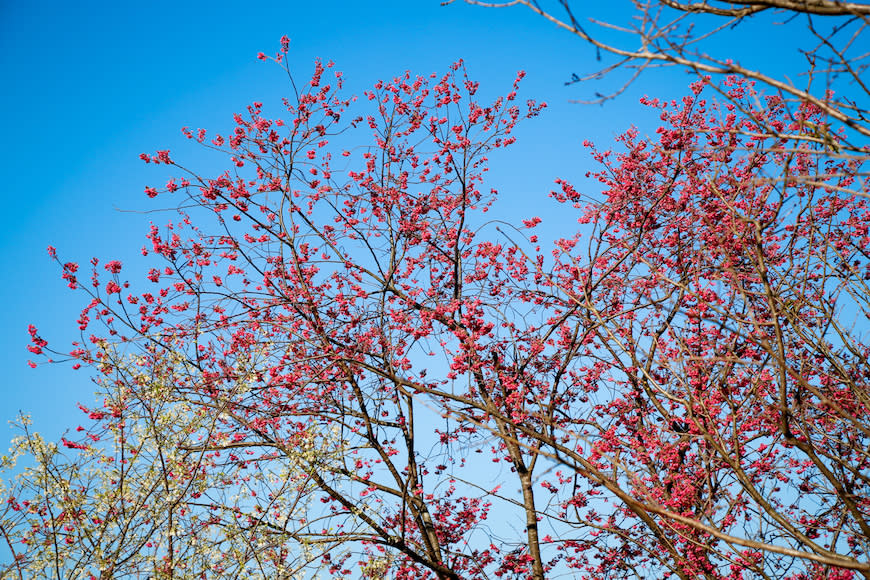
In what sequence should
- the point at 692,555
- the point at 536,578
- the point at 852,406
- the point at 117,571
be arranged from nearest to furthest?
the point at 117,571 < the point at 852,406 < the point at 692,555 < the point at 536,578

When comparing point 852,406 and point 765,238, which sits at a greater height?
point 765,238

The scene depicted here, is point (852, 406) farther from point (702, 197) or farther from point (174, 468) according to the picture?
point (174, 468)

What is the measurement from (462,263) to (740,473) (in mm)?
6618

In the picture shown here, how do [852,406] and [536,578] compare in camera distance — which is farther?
[536,578]

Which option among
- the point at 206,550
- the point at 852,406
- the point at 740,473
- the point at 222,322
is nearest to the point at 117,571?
the point at 206,550

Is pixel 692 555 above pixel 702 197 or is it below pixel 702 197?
below

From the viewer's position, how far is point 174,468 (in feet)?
17.3

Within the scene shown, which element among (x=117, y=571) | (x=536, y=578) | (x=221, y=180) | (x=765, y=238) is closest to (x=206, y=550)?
(x=117, y=571)

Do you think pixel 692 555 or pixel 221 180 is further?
pixel 221 180

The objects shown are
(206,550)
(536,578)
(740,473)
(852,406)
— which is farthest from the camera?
(536,578)

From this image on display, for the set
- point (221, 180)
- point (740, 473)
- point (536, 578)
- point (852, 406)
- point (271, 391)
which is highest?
point (221, 180)

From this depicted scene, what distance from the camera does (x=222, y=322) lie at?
8133 millimetres

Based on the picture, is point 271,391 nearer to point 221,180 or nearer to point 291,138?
point 221,180

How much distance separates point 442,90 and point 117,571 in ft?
24.5
